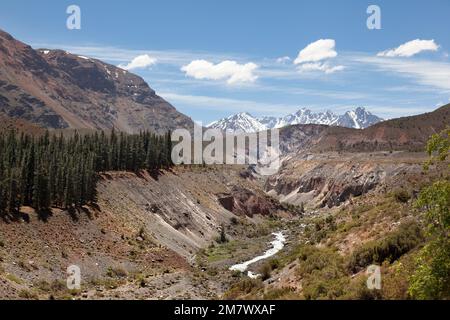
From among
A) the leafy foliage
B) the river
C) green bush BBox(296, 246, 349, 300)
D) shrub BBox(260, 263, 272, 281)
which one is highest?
the leafy foliage

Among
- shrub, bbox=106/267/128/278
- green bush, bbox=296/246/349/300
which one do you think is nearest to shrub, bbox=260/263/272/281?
green bush, bbox=296/246/349/300

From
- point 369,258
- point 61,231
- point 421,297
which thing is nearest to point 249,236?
point 61,231

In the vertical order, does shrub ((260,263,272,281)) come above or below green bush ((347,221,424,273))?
below

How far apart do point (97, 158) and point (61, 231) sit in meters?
35.1

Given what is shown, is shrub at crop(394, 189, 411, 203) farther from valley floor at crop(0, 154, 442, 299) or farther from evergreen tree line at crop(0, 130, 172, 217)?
evergreen tree line at crop(0, 130, 172, 217)

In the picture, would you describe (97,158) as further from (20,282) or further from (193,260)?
(20,282)

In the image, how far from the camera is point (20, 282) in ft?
161

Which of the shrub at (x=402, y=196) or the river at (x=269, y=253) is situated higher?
the shrub at (x=402, y=196)

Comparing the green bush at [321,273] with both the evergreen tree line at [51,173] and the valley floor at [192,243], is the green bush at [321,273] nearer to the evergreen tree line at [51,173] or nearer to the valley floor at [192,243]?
the valley floor at [192,243]

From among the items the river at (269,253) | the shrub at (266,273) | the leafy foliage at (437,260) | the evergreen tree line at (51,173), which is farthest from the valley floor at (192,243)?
the evergreen tree line at (51,173)

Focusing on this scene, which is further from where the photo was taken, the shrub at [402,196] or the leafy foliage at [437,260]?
the shrub at [402,196]

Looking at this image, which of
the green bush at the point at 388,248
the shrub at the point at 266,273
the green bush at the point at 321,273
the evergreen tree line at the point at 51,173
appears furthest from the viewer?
the evergreen tree line at the point at 51,173

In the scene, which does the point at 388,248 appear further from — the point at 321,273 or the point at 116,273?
the point at 116,273

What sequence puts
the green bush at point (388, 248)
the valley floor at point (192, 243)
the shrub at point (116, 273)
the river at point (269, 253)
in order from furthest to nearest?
the river at point (269, 253) < the shrub at point (116, 273) < the valley floor at point (192, 243) < the green bush at point (388, 248)
